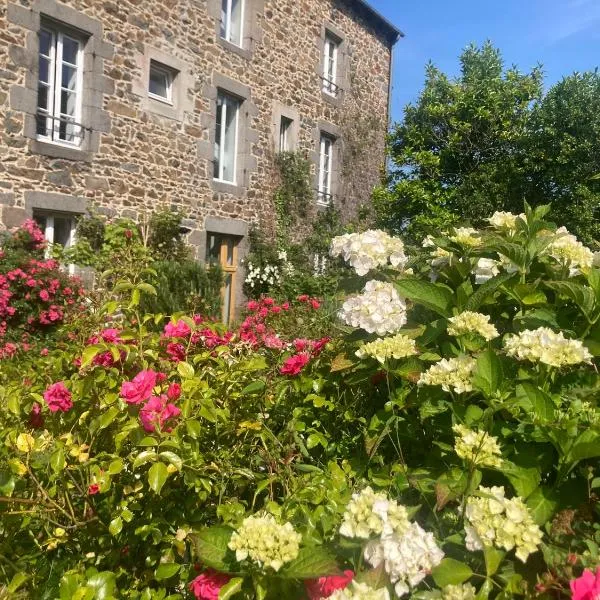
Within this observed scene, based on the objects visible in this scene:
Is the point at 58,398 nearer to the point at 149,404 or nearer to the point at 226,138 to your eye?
the point at 149,404

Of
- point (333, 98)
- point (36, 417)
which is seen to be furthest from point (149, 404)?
point (333, 98)

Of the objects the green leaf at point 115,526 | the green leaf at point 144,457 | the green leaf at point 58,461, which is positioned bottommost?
the green leaf at point 115,526

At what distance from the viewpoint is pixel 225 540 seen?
1.30m

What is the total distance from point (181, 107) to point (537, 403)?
363 inches

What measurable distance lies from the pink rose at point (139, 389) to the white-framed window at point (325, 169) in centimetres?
1188

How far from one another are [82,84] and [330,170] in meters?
6.87

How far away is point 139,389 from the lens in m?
1.81

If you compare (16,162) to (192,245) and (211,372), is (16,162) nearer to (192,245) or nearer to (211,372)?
(192,245)

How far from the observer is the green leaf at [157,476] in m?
1.54

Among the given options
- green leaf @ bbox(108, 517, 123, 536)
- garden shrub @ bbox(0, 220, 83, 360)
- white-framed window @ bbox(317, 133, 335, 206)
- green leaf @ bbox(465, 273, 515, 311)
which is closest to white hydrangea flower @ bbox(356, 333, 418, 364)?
green leaf @ bbox(465, 273, 515, 311)

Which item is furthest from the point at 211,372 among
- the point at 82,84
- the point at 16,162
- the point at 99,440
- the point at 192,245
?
the point at 192,245

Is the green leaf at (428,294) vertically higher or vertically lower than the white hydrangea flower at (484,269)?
lower

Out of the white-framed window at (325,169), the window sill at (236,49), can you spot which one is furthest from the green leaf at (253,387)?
the white-framed window at (325,169)

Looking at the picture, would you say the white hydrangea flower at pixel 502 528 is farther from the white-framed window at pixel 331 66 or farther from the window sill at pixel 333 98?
the white-framed window at pixel 331 66
